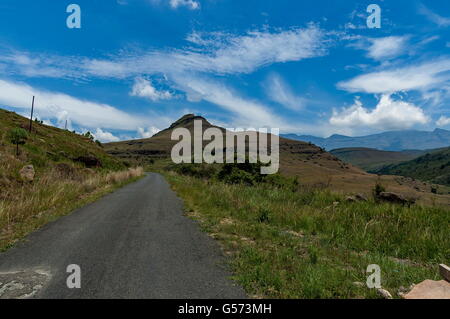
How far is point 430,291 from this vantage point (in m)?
3.57

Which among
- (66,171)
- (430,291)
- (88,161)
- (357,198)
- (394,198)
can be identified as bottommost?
(430,291)

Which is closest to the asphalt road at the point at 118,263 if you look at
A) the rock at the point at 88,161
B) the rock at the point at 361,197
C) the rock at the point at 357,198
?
the rock at the point at 357,198

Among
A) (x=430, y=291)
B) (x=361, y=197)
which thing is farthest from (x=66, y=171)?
(x=430, y=291)

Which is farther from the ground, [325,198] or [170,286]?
[325,198]

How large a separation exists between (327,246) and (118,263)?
16.2 feet

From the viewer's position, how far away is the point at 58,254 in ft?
17.8

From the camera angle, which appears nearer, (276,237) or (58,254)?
(58,254)

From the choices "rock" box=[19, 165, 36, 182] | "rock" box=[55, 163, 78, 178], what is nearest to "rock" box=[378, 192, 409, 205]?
"rock" box=[19, 165, 36, 182]

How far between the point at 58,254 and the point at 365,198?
12198mm

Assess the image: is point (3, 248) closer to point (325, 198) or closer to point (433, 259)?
point (433, 259)

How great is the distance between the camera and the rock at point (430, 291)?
344cm

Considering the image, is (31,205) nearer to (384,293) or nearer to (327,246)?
(327,246)
